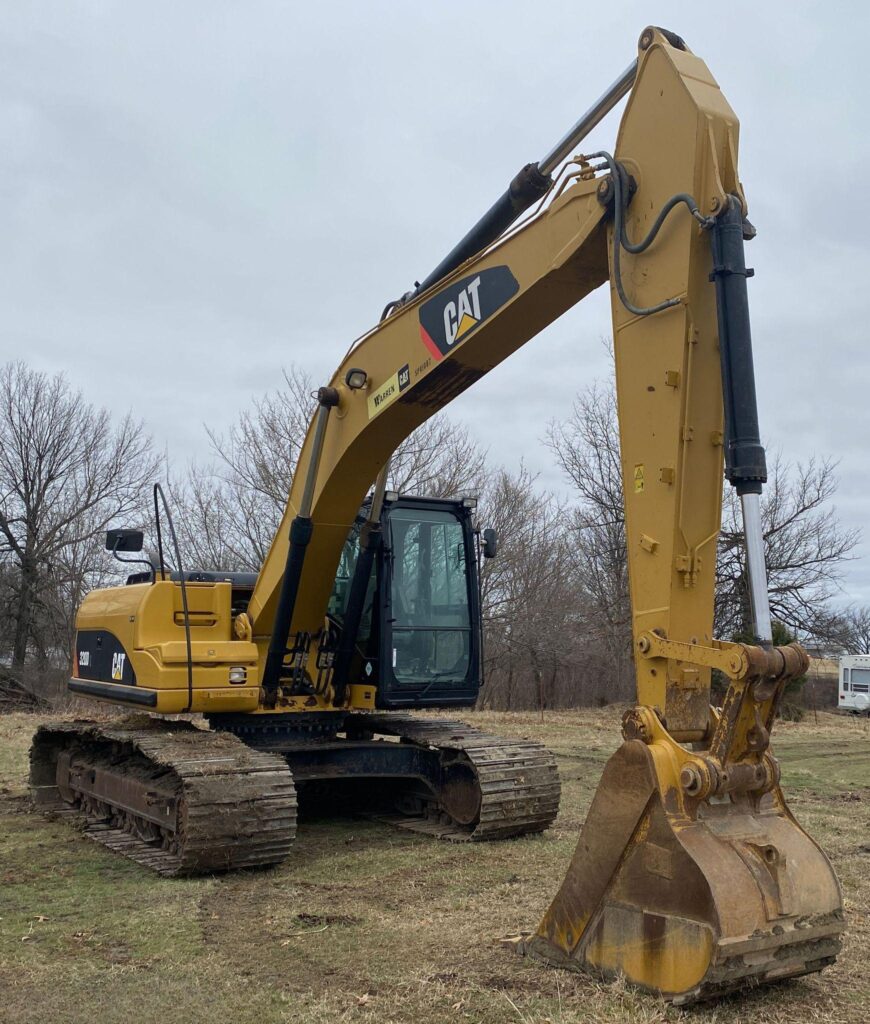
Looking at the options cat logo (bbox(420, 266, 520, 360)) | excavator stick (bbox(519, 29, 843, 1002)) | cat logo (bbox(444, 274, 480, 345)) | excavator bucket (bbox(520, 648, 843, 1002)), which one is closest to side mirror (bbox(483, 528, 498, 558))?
cat logo (bbox(420, 266, 520, 360))

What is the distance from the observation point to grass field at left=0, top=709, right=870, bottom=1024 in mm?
4188

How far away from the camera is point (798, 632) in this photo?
27.6 metres

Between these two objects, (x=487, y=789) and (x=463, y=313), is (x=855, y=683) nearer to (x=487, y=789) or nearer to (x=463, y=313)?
(x=487, y=789)

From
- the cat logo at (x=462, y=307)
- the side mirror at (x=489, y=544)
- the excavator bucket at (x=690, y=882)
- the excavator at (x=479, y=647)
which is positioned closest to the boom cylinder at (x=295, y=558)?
the excavator at (x=479, y=647)

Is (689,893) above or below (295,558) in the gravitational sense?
below

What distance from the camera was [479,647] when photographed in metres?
8.59

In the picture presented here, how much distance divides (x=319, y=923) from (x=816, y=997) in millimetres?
2571

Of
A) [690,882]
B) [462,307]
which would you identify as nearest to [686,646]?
[690,882]

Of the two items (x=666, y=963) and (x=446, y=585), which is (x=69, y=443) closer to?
(x=446, y=585)

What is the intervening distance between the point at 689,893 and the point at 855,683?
98.9ft

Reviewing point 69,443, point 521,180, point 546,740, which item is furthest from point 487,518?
point 521,180

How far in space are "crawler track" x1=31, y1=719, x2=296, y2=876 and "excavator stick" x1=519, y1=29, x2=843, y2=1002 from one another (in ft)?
8.34

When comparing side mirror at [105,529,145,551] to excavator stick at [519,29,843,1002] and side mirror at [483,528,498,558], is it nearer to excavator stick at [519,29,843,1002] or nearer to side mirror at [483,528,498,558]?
side mirror at [483,528,498,558]

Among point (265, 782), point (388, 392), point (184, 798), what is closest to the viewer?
point (184, 798)
